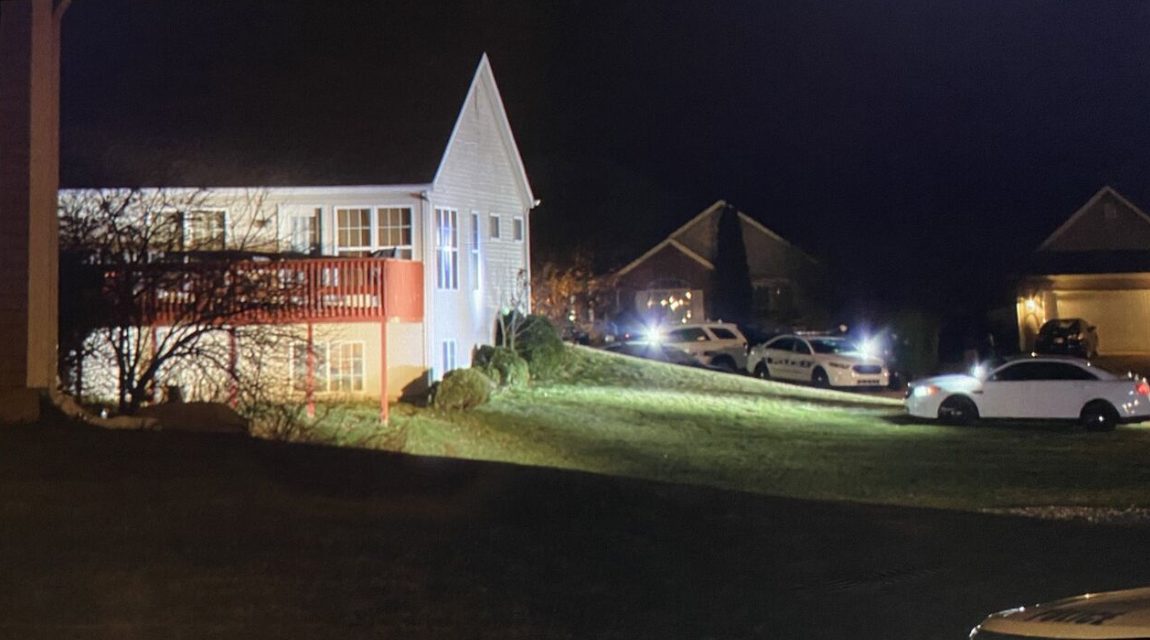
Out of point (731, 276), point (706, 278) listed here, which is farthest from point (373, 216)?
point (706, 278)

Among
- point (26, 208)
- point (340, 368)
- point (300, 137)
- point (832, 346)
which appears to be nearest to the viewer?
point (26, 208)

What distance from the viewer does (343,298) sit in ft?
77.6

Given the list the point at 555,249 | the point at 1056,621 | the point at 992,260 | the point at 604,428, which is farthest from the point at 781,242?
the point at 1056,621

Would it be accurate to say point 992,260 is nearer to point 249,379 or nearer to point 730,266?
point 730,266

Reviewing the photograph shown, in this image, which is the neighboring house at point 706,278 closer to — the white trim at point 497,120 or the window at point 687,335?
the window at point 687,335

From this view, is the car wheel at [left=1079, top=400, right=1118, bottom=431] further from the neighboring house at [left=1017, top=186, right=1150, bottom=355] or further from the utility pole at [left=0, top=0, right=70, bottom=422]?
the neighboring house at [left=1017, top=186, right=1150, bottom=355]

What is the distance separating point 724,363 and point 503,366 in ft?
45.8

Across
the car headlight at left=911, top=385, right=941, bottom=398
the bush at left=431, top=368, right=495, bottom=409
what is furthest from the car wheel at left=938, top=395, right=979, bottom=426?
the bush at left=431, top=368, right=495, bottom=409

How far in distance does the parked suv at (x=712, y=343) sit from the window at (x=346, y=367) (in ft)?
54.6

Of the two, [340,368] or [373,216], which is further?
[373,216]

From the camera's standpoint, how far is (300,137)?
29.0m

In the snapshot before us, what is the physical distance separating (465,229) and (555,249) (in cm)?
3449

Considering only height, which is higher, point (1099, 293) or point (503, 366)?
point (1099, 293)

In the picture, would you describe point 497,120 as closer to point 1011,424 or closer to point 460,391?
point 460,391
